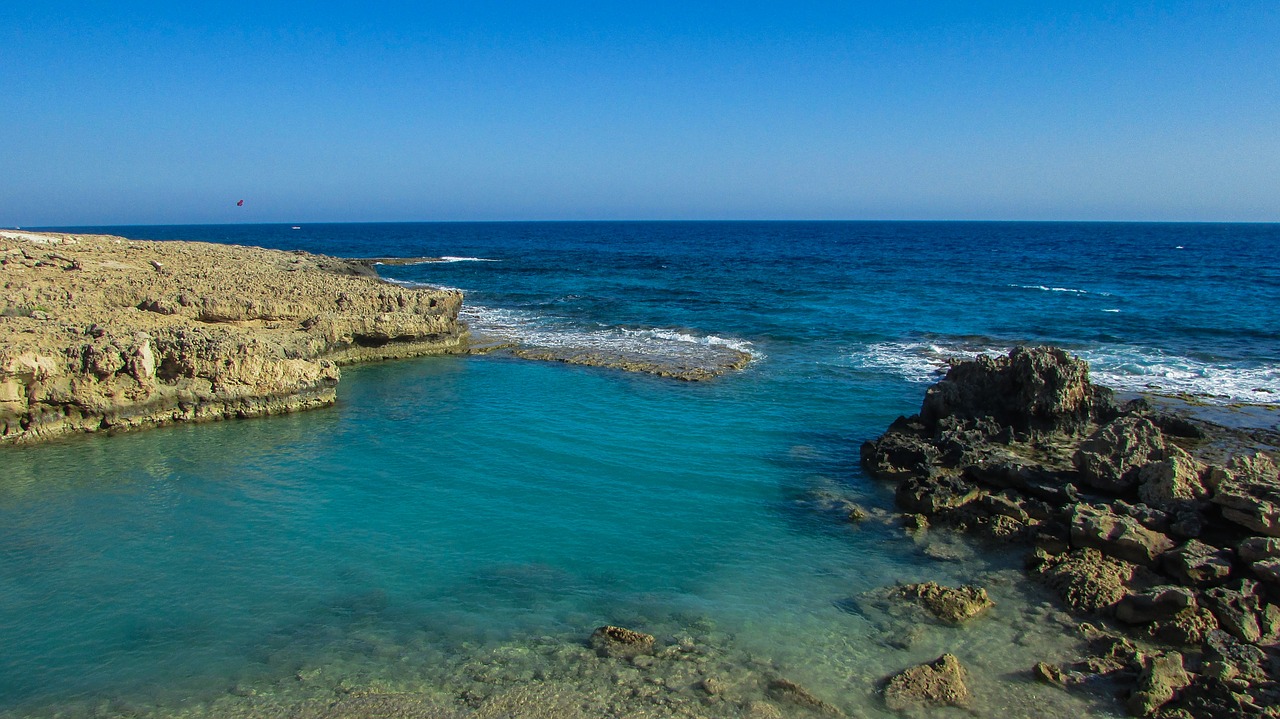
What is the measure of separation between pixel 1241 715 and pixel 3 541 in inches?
629

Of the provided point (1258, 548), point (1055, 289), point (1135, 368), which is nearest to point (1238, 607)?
point (1258, 548)

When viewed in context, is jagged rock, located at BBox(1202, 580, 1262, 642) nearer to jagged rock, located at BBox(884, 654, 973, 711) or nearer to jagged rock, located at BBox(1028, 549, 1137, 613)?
jagged rock, located at BBox(1028, 549, 1137, 613)

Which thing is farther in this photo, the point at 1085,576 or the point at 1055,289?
the point at 1055,289

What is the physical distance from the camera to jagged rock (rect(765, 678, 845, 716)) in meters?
7.57

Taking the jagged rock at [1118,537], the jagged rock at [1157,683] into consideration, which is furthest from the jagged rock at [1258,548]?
the jagged rock at [1157,683]

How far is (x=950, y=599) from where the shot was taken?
9508 mm

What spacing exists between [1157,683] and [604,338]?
903 inches

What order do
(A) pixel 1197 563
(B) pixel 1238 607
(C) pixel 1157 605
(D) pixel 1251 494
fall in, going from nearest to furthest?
1. (B) pixel 1238 607
2. (C) pixel 1157 605
3. (A) pixel 1197 563
4. (D) pixel 1251 494

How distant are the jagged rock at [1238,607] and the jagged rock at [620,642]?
22.8ft

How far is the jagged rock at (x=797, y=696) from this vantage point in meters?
7.57

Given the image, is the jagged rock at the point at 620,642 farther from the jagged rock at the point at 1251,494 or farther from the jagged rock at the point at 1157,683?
the jagged rock at the point at 1251,494

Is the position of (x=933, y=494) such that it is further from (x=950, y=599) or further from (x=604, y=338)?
(x=604, y=338)

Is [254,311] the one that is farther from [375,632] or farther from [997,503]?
[997,503]

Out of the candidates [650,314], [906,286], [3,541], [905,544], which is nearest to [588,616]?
[905,544]
